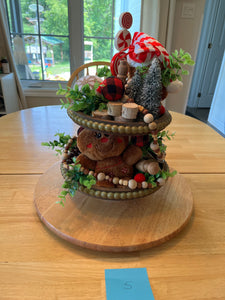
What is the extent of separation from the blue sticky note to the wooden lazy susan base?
0.05m

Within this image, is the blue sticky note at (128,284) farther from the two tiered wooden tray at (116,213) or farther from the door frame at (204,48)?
the door frame at (204,48)

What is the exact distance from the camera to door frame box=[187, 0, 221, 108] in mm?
3402

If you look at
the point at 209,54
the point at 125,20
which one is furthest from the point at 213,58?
the point at 125,20

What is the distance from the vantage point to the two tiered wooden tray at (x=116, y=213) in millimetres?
482

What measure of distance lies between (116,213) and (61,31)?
242 cm

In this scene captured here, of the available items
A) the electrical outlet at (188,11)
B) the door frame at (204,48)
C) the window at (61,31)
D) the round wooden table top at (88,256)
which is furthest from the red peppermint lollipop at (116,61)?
the door frame at (204,48)

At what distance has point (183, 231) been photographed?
1.79 ft

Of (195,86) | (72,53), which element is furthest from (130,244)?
(195,86)

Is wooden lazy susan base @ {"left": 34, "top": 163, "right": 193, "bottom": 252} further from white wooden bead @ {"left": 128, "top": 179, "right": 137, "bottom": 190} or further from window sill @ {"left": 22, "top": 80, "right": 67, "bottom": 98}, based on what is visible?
window sill @ {"left": 22, "top": 80, "right": 67, "bottom": 98}

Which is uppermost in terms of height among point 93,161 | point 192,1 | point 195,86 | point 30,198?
point 192,1

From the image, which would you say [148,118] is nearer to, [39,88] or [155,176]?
[155,176]

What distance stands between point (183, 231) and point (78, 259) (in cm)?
26

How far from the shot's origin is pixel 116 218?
0.55m

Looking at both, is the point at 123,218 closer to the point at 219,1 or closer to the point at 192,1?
the point at 192,1
